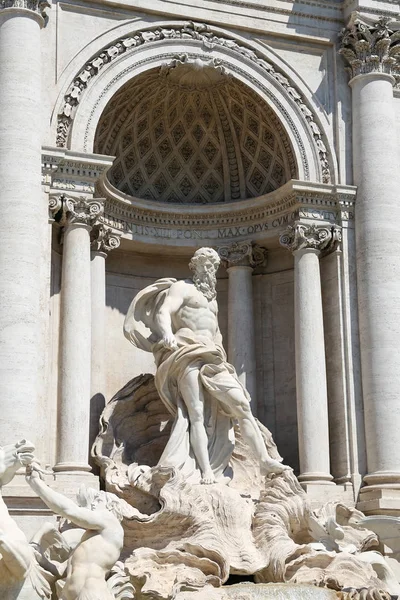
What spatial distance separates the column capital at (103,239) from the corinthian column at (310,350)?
9.79 feet

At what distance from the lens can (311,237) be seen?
2009 centimetres

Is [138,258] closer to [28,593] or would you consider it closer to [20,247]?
[20,247]

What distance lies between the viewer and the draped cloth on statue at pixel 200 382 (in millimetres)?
17734

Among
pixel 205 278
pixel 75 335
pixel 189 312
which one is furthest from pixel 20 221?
pixel 205 278

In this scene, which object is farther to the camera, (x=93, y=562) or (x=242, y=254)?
(x=242, y=254)

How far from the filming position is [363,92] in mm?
20750

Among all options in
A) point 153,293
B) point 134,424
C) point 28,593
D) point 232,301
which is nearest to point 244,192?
point 232,301

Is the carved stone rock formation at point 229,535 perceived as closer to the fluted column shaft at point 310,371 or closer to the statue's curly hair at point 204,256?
the fluted column shaft at point 310,371

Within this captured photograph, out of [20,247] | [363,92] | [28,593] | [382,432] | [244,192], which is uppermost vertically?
[363,92]

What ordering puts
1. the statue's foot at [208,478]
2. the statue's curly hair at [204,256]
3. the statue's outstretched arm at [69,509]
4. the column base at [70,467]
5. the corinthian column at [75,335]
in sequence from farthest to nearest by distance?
the statue's curly hair at [204,256]
the corinthian column at [75,335]
the column base at [70,467]
the statue's foot at [208,478]
the statue's outstretched arm at [69,509]

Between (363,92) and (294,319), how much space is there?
4.29m

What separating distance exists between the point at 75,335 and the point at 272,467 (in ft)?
12.2

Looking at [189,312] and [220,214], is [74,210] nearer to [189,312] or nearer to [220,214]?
[189,312]

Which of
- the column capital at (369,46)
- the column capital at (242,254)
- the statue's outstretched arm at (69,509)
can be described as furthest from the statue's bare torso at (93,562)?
the column capital at (369,46)
